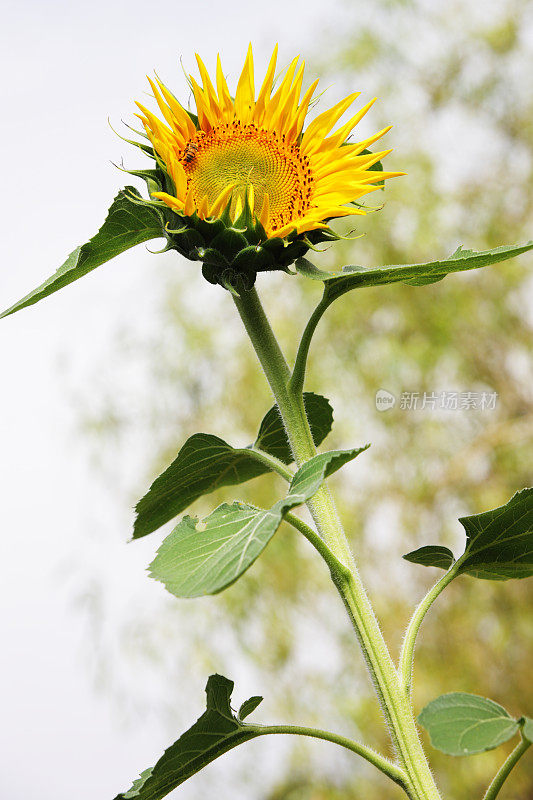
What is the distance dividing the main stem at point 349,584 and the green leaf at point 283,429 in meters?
0.05

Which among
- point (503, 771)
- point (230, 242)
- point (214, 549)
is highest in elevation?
point (230, 242)

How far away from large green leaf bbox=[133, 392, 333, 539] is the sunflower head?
0.09 m

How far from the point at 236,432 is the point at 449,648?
0.81 m

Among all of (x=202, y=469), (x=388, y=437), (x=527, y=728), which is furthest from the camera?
(x=388, y=437)

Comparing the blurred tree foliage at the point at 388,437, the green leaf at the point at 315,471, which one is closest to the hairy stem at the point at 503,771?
the green leaf at the point at 315,471

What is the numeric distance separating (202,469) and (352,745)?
137 millimetres

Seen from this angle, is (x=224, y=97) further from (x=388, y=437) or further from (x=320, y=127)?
(x=388, y=437)

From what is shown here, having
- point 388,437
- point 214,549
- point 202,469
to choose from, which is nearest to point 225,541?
point 214,549

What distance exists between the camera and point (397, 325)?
238 cm

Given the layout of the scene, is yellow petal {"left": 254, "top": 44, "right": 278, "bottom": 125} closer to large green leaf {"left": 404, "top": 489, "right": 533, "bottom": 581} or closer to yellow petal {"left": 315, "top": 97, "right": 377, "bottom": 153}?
yellow petal {"left": 315, "top": 97, "right": 377, "bottom": 153}

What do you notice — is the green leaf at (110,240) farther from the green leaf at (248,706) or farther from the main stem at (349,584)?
the green leaf at (248,706)

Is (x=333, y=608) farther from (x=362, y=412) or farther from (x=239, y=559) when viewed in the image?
(x=239, y=559)

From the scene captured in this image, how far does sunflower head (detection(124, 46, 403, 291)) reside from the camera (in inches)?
12.8

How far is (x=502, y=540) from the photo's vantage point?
389mm
